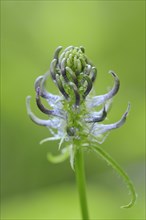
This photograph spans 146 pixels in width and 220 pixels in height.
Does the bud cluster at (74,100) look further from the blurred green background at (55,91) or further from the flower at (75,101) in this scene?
the blurred green background at (55,91)

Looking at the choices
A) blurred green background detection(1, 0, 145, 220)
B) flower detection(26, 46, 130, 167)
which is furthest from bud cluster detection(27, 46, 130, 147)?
blurred green background detection(1, 0, 145, 220)

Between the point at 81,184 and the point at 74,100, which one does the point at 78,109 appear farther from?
the point at 81,184

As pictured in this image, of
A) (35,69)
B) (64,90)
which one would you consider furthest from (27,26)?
(64,90)

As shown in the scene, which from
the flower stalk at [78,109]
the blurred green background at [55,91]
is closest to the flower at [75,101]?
the flower stalk at [78,109]

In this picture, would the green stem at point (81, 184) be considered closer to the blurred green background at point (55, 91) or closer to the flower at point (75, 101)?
the flower at point (75, 101)

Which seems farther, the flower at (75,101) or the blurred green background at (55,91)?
the blurred green background at (55,91)

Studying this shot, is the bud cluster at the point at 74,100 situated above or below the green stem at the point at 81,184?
above
